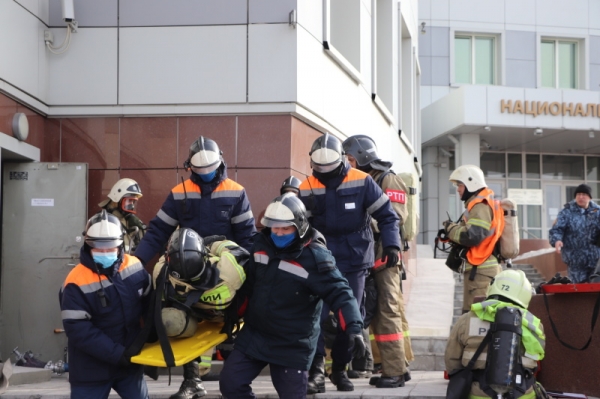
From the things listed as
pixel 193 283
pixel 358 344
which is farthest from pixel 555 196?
pixel 193 283

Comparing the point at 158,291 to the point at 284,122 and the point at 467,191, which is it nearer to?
the point at 467,191

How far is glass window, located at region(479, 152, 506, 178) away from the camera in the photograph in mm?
27750

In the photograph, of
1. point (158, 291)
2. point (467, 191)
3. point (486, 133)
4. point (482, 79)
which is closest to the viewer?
point (158, 291)

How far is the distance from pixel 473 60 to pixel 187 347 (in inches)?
861

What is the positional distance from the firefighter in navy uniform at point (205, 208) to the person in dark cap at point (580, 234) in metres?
4.52

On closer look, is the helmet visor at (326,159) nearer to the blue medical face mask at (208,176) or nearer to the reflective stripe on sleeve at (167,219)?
the blue medical face mask at (208,176)

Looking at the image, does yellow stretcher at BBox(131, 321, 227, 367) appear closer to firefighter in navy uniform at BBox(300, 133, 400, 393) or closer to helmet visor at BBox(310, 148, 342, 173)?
firefighter in navy uniform at BBox(300, 133, 400, 393)

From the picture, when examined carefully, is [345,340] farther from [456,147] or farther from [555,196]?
[555,196]

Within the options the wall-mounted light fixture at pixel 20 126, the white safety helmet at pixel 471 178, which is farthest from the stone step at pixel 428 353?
the wall-mounted light fixture at pixel 20 126

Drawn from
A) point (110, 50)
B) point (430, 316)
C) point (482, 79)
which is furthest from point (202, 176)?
point (482, 79)

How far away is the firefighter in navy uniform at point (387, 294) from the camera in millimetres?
8070

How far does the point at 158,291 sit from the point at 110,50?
5.10m

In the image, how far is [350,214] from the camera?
7828 mm

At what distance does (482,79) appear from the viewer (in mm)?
27078
